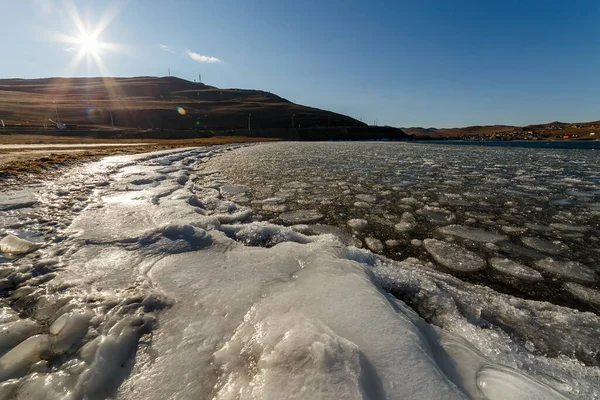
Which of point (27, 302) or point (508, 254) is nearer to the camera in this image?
point (27, 302)

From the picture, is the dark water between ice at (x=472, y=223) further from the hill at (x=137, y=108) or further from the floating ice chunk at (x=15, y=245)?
the hill at (x=137, y=108)

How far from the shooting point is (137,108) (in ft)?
294

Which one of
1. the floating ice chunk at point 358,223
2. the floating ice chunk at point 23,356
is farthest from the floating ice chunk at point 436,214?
the floating ice chunk at point 23,356

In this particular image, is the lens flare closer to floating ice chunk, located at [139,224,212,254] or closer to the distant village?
floating ice chunk, located at [139,224,212,254]

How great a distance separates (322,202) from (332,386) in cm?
421

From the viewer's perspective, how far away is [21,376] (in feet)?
4.16

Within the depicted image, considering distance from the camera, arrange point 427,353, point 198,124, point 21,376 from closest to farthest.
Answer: point 21,376
point 427,353
point 198,124

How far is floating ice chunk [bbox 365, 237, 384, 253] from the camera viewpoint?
3193 mm

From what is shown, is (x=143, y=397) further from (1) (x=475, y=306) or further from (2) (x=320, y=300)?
(1) (x=475, y=306)

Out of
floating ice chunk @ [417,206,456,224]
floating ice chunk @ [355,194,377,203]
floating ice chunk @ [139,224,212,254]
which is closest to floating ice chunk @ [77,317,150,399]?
floating ice chunk @ [139,224,212,254]

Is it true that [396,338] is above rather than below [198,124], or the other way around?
below

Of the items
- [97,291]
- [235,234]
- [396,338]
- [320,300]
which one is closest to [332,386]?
[396,338]

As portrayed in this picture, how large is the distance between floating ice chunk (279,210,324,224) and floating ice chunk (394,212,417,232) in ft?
4.11

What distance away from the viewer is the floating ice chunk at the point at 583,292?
89.7 inches
